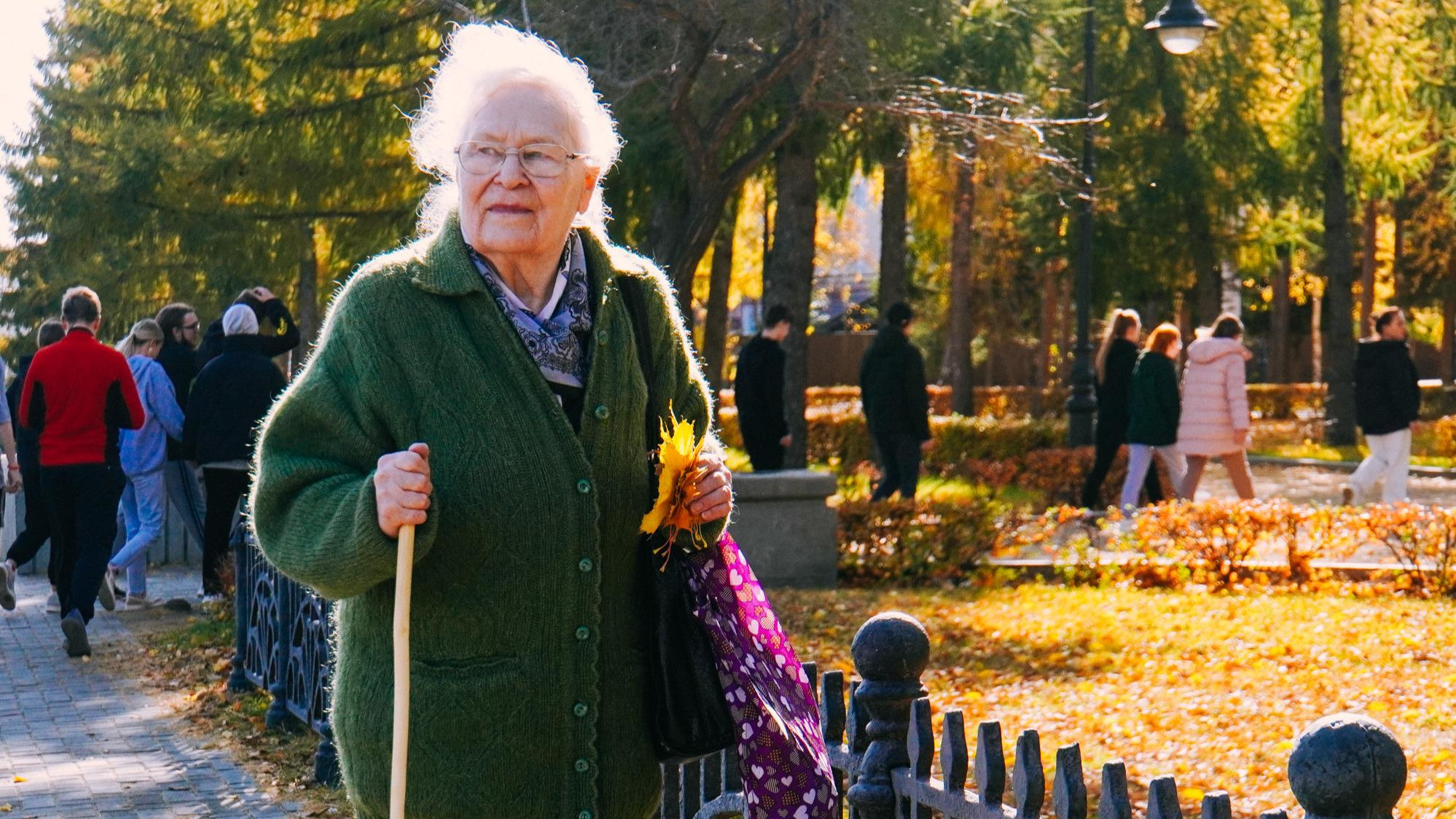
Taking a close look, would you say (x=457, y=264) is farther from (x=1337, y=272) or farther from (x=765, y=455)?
(x=1337, y=272)

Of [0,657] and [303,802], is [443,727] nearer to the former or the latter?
[303,802]

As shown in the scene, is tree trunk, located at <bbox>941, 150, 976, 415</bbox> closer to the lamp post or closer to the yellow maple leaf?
the lamp post

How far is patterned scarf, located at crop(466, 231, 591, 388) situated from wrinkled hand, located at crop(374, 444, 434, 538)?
1.16ft

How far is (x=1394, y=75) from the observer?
2767cm

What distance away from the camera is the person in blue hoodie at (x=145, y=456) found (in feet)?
37.1

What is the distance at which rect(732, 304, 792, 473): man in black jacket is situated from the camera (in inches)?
536

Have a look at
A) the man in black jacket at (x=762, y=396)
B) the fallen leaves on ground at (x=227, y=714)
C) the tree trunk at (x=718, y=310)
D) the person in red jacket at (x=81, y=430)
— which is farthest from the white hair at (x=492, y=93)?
the tree trunk at (x=718, y=310)

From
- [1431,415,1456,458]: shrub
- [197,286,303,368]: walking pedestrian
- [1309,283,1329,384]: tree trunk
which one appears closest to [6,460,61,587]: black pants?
[197,286,303,368]: walking pedestrian

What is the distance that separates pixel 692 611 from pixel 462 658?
40 centimetres

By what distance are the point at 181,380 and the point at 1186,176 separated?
1846 cm

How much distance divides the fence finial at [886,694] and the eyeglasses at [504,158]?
135 centimetres

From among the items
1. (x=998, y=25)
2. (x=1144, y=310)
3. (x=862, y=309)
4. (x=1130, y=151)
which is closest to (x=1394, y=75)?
(x=1130, y=151)

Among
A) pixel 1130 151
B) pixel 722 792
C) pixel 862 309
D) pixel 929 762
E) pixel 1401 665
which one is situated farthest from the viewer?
pixel 862 309

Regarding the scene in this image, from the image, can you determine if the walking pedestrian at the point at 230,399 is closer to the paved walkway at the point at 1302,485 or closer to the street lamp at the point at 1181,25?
the street lamp at the point at 1181,25
